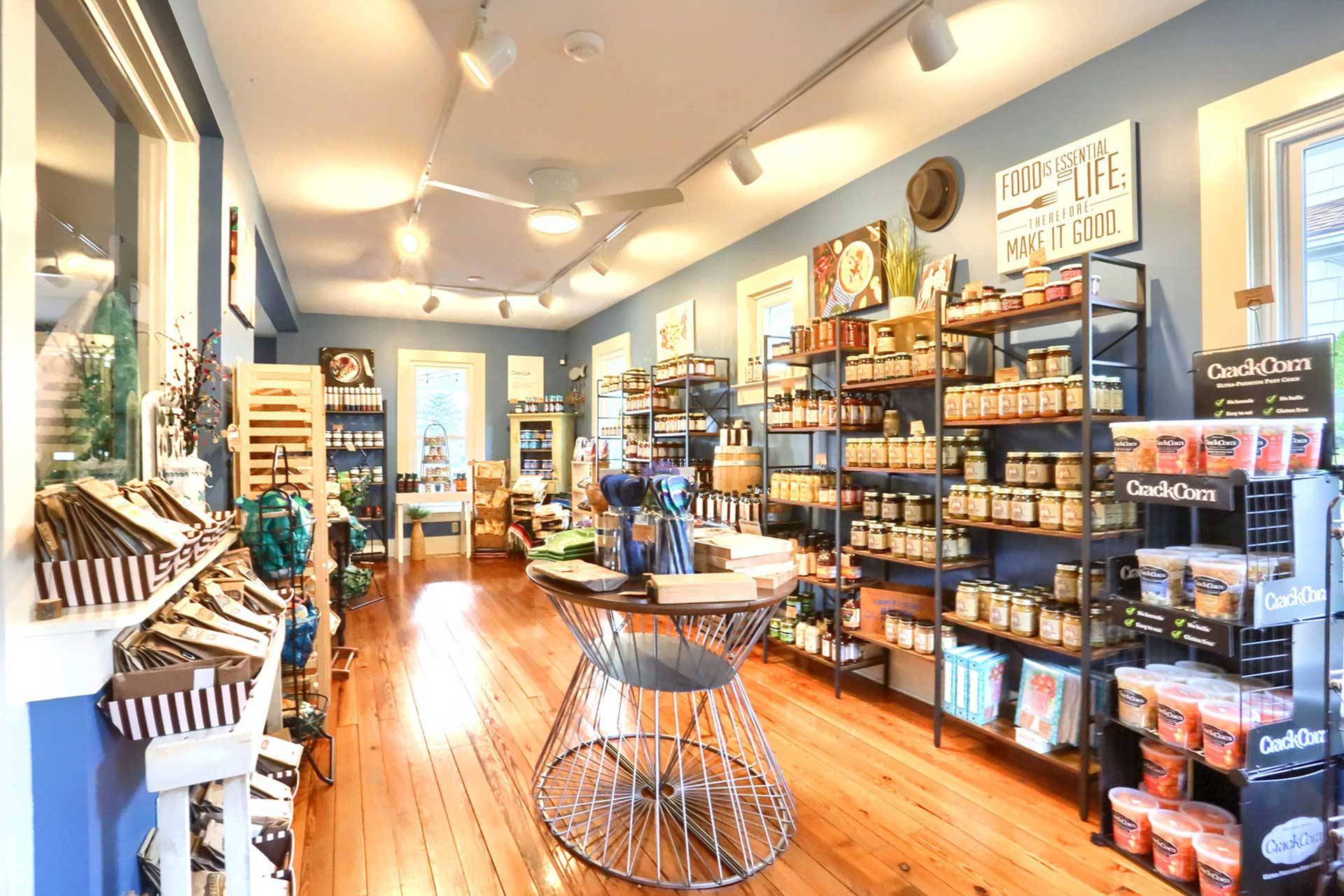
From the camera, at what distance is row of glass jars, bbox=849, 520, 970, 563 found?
3.01 meters

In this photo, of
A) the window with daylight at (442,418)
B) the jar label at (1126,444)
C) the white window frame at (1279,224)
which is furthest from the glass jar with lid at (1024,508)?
the window with daylight at (442,418)

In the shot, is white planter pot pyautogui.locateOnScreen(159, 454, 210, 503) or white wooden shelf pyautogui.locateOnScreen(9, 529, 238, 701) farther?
white planter pot pyautogui.locateOnScreen(159, 454, 210, 503)

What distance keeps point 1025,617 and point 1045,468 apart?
570 millimetres

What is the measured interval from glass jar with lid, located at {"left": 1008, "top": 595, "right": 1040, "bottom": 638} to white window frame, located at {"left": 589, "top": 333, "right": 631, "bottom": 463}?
3.95 meters

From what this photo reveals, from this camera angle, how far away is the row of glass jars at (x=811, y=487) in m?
3.52

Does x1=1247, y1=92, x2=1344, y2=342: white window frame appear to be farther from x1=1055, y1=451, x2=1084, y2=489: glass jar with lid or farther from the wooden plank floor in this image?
the wooden plank floor

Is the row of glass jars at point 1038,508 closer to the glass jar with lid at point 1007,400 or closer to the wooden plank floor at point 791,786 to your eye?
the glass jar with lid at point 1007,400

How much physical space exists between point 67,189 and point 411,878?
1972mm

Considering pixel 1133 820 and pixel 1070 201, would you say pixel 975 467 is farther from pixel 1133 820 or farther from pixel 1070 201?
pixel 1133 820

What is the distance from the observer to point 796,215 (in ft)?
14.1

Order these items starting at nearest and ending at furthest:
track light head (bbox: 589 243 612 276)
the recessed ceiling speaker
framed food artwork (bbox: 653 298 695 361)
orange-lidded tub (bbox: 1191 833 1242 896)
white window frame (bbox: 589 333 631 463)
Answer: orange-lidded tub (bbox: 1191 833 1242 896), the recessed ceiling speaker, track light head (bbox: 589 243 612 276), framed food artwork (bbox: 653 298 695 361), white window frame (bbox: 589 333 631 463)

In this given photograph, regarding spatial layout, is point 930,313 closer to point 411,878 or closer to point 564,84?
point 564,84

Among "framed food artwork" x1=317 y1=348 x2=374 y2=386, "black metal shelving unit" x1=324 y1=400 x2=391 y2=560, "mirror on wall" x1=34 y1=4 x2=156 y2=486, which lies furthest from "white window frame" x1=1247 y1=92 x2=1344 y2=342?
"framed food artwork" x1=317 y1=348 x2=374 y2=386

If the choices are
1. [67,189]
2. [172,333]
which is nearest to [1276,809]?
[67,189]
